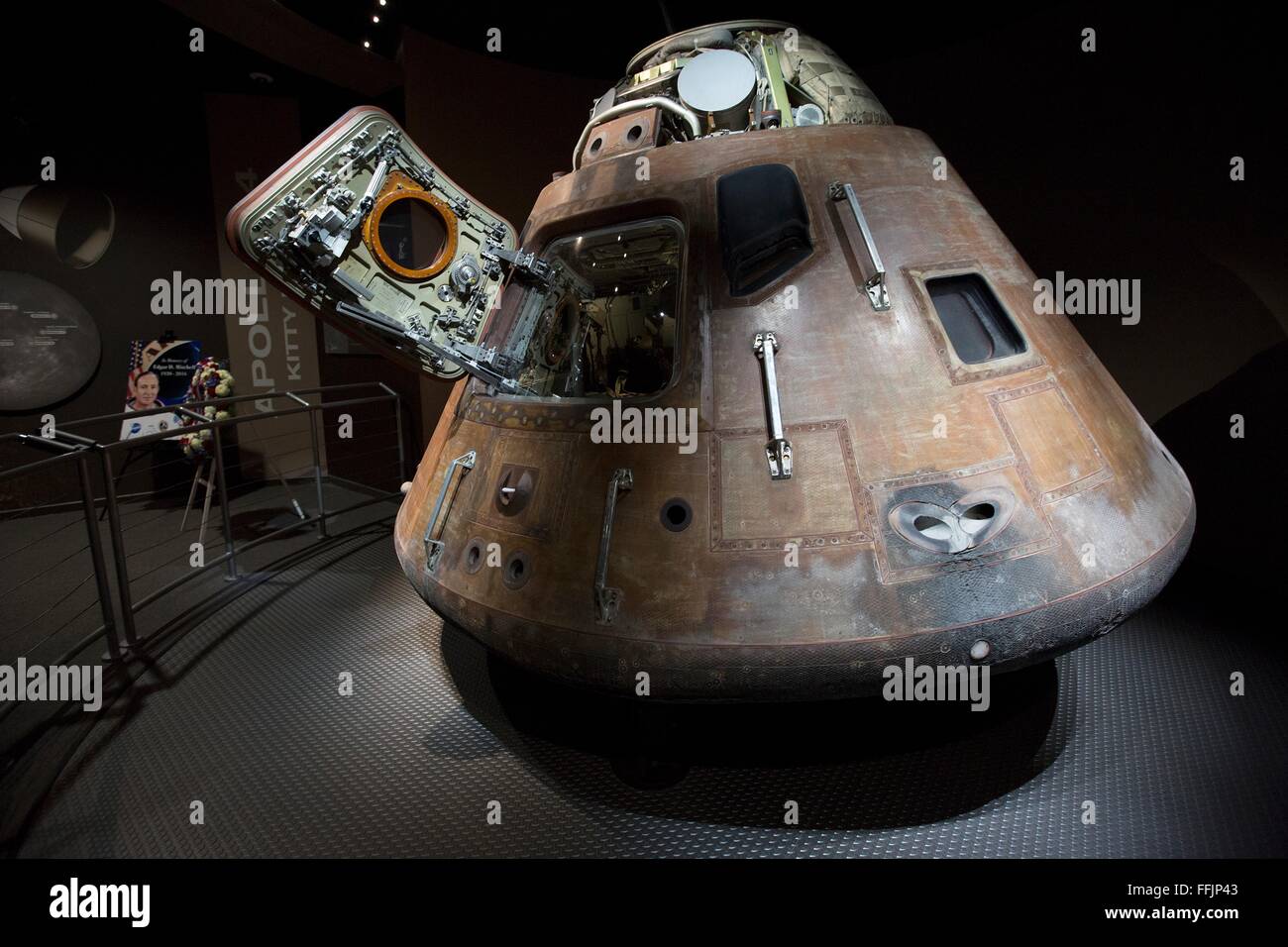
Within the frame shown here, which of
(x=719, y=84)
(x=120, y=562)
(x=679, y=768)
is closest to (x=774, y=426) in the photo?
(x=679, y=768)

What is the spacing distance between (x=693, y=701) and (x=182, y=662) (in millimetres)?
2523

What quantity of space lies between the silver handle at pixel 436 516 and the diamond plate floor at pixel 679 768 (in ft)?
2.20

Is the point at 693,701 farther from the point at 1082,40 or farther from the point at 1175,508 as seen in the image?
the point at 1082,40

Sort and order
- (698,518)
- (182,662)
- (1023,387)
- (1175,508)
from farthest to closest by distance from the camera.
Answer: (182,662) → (1175,508) → (1023,387) → (698,518)

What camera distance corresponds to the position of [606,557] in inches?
68.3

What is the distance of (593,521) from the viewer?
70.9 inches

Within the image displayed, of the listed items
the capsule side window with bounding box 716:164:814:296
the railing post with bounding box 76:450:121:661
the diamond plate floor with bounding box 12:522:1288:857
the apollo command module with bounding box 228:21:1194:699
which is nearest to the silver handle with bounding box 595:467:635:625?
the apollo command module with bounding box 228:21:1194:699

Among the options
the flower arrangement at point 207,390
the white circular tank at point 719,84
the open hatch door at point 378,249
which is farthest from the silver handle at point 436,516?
the flower arrangement at point 207,390

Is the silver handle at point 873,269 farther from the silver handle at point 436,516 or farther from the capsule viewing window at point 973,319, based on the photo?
the silver handle at point 436,516

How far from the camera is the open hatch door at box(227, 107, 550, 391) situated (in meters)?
2.02

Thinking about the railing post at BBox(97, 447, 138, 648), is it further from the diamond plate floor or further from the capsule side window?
the capsule side window

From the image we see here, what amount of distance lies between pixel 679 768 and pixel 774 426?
1145 millimetres

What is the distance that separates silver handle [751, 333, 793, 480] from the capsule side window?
0.77 feet
